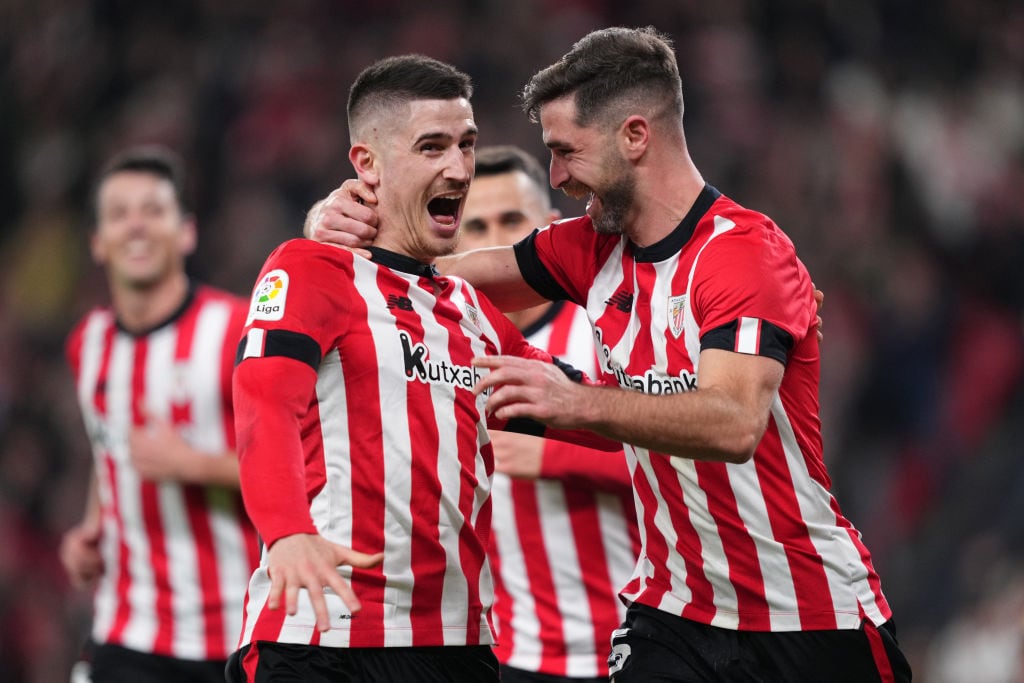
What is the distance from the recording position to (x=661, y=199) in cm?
374

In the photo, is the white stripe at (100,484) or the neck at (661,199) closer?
the neck at (661,199)

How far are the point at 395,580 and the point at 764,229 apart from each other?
4.20 ft

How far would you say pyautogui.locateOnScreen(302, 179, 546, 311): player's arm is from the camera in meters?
3.53

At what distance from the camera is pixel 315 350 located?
10.4 ft

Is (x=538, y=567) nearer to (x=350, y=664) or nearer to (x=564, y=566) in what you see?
(x=564, y=566)

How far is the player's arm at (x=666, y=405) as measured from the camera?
9.98 ft

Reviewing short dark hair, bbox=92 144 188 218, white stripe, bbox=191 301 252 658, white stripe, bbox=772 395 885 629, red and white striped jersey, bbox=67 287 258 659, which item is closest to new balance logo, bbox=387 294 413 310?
white stripe, bbox=772 395 885 629

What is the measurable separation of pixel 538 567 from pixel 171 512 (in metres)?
1.47

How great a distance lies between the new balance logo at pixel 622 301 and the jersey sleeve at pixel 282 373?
30.9 inches

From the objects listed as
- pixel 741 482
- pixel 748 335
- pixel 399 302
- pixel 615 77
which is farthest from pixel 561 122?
pixel 741 482

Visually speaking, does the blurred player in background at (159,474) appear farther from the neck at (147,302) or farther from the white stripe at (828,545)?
the white stripe at (828,545)

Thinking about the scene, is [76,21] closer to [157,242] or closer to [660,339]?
[157,242]

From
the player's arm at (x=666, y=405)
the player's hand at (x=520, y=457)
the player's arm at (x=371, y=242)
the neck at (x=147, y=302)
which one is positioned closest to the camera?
the player's arm at (x=666, y=405)

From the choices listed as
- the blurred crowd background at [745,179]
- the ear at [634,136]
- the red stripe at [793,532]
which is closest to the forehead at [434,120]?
the ear at [634,136]
